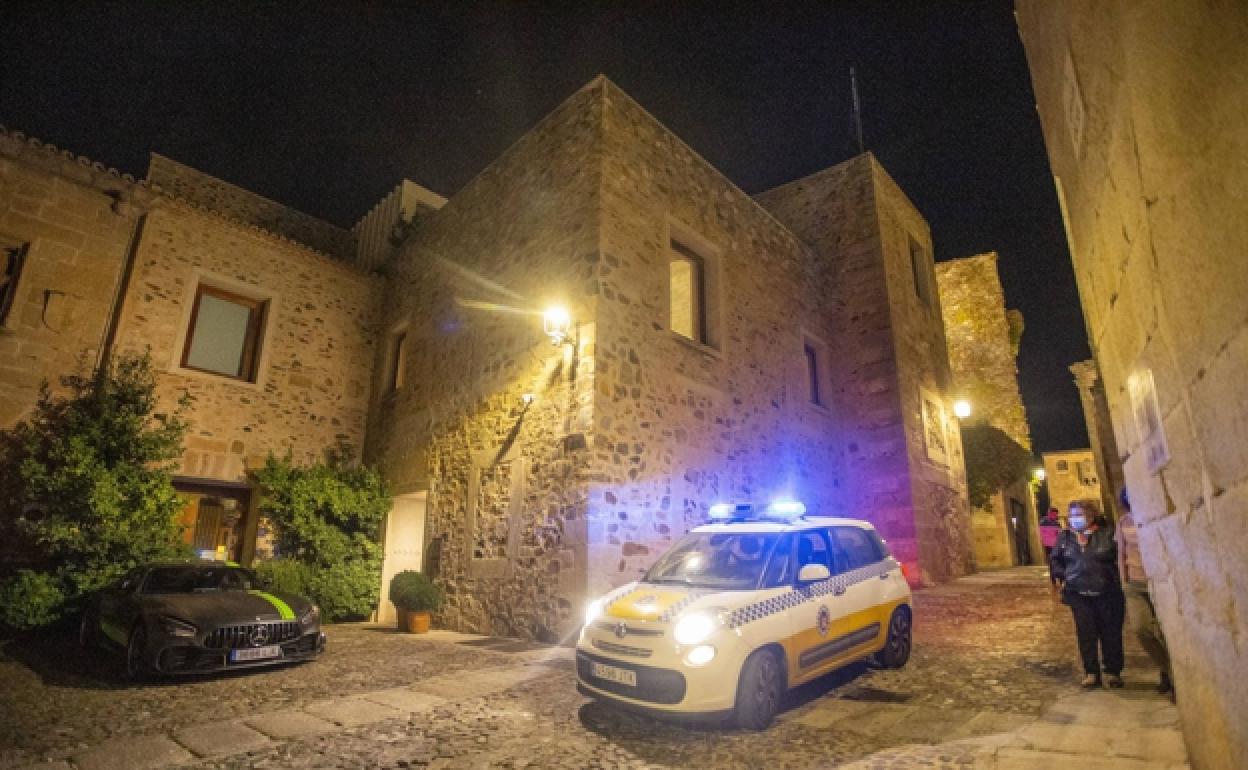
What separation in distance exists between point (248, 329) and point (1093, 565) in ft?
41.0

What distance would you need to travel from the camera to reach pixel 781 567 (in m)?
4.55

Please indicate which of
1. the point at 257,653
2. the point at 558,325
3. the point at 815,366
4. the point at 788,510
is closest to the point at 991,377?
the point at 815,366

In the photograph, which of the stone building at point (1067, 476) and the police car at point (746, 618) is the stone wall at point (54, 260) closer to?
the police car at point (746, 618)

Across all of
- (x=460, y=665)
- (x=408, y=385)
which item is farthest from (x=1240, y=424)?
(x=408, y=385)

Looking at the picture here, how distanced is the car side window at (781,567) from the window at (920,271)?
1174 centimetres

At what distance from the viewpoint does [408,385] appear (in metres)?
11.0

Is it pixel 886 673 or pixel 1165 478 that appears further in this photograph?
pixel 886 673

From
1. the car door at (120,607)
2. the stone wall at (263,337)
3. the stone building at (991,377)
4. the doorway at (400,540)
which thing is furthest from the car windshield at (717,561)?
the stone building at (991,377)

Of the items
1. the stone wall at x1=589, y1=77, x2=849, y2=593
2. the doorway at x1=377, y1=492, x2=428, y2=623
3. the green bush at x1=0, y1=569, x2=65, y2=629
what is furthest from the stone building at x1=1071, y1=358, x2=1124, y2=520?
the green bush at x1=0, y1=569, x2=65, y2=629

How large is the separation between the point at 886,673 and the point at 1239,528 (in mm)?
4287

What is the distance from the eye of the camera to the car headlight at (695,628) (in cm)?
387

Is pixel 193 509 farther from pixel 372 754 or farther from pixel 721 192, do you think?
pixel 721 192

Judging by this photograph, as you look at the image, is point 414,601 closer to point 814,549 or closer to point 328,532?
point 328,532

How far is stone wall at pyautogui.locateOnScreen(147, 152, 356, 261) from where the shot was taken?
13.0 m
